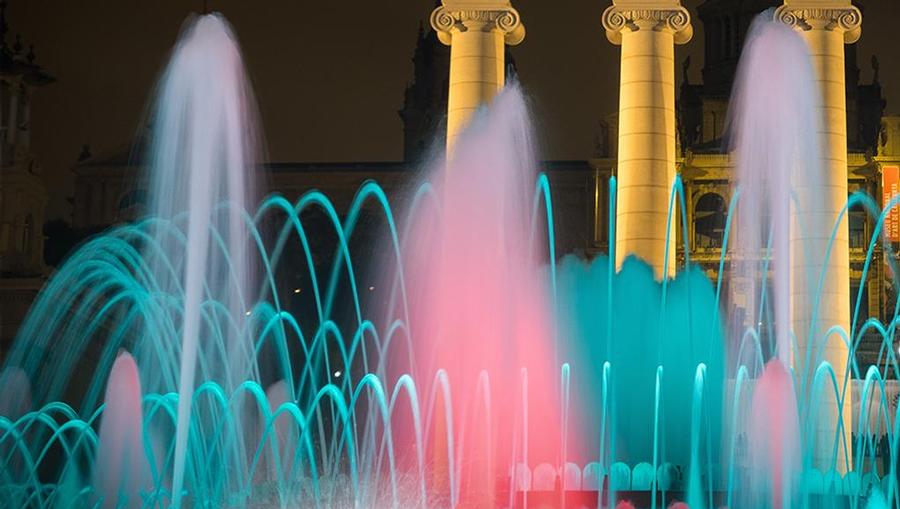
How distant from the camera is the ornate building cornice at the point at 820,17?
1954 inches

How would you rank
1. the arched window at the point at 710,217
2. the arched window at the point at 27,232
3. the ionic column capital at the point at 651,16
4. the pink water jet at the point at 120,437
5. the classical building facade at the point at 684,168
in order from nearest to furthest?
the pink water jet at the point at 120,437, the ionic column capital at the point at 651,16, the arched window at the point at 27,232, the classical building facade at the point at 684,168, the arched window at the point at 710,217

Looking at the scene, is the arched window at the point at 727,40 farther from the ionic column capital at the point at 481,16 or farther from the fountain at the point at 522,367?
the ionic column capital at the point at 481,16

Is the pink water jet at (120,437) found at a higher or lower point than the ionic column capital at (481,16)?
lower

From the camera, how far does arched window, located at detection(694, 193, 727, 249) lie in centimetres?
12820

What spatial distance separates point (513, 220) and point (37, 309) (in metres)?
38.6

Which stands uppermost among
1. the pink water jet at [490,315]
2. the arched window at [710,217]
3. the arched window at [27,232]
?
the arched window at [710,217]

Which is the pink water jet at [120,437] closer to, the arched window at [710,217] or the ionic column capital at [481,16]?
the ionic column capital at [481,16]

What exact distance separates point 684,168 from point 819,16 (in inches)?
3018

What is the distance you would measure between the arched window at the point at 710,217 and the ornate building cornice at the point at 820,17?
7800 centimetres

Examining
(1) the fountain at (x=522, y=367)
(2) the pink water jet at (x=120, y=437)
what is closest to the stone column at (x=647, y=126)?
(1) the fountain at (x=522, y=367)

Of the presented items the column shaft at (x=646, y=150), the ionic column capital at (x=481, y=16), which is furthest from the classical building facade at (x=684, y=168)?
the column shaft at (x=646, y=150)

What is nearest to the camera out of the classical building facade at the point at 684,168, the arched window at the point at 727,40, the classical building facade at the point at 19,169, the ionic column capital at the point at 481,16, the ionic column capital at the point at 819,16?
the ionic column capital at the point at 819,16

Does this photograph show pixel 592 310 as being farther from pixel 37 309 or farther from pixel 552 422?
pixel 37 309

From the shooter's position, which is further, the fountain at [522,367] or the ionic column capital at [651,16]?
the ionic column capital at [651,16]
